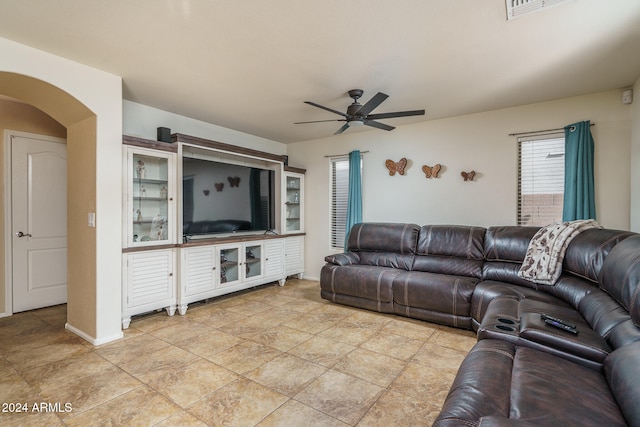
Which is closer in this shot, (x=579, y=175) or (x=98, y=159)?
(x=98, y=159)

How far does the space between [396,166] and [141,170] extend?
11.0ft

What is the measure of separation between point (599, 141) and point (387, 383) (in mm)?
3398

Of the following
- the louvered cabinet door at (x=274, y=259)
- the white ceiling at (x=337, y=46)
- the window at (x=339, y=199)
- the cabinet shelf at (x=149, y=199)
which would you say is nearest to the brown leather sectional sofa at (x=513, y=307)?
the window at (x=339, y=199)

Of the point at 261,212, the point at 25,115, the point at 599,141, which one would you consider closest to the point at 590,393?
the point at 599,141

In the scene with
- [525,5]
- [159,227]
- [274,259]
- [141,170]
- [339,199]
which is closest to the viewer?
[525,5]

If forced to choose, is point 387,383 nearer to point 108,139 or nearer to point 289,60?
point 289,60

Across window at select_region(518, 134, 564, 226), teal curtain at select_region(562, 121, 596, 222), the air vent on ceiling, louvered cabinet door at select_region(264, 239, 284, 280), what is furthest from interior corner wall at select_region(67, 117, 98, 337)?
teal curtain at select_region(562, 121, 596, 222)

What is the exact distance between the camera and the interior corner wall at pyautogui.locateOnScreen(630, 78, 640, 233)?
2.91 metres

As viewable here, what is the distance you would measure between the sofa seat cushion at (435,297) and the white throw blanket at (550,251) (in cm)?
55

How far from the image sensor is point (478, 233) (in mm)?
3648

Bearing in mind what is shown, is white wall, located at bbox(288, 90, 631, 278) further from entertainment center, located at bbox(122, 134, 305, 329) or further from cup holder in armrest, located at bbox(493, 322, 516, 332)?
cup holder in armrest, located at bbox(493, 322, 516, 332)

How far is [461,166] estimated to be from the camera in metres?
4.10

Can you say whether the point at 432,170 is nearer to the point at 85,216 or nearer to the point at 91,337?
the point at 85,216

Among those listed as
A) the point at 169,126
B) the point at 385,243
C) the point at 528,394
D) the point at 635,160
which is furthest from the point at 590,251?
the point at 169,126
